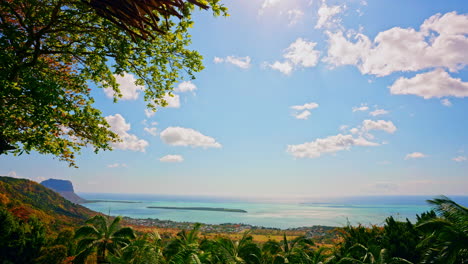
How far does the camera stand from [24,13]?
10477 mm

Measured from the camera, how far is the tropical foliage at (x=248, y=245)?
1080 cm

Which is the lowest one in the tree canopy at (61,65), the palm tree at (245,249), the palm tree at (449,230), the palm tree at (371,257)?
the palm tree at (245,249)

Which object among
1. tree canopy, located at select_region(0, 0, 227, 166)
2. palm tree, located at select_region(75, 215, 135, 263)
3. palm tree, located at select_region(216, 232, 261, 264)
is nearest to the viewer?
tree canopy, located at select_region(0, 0, 227, 166)

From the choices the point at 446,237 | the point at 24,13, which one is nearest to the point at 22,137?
the point at 24,13

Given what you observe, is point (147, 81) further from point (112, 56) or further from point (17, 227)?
point (17, 227)

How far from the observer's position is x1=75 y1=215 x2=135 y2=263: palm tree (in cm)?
1852

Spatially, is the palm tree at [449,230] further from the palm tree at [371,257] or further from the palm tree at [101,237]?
the palm tree at [101,237]

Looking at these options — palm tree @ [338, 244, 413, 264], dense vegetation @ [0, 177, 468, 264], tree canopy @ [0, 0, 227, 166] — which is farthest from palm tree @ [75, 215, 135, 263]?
palm tree @ [338, 244, 413, 264]

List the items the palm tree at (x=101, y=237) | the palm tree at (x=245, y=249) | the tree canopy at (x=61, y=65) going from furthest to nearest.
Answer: the palm tree at (x=101, y=237)
the palm tree at (x=245, y=249)
the tree canopy at (x=61, y=65)

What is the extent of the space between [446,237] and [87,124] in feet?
55.2

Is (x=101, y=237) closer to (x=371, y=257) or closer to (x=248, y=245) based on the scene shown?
(x=248, y=245)

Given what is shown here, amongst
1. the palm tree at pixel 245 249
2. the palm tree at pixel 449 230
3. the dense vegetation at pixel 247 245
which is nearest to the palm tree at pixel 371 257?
the dense vegetation at pixel 247 245

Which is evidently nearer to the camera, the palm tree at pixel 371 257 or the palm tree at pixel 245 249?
the palm tree at pixel 371 257

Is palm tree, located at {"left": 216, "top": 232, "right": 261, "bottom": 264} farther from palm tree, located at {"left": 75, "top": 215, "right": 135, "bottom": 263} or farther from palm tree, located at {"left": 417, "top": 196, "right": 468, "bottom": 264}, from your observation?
palm tree, located at {"left": 417, "top": 196, "right": 468, "bottom": 264}
